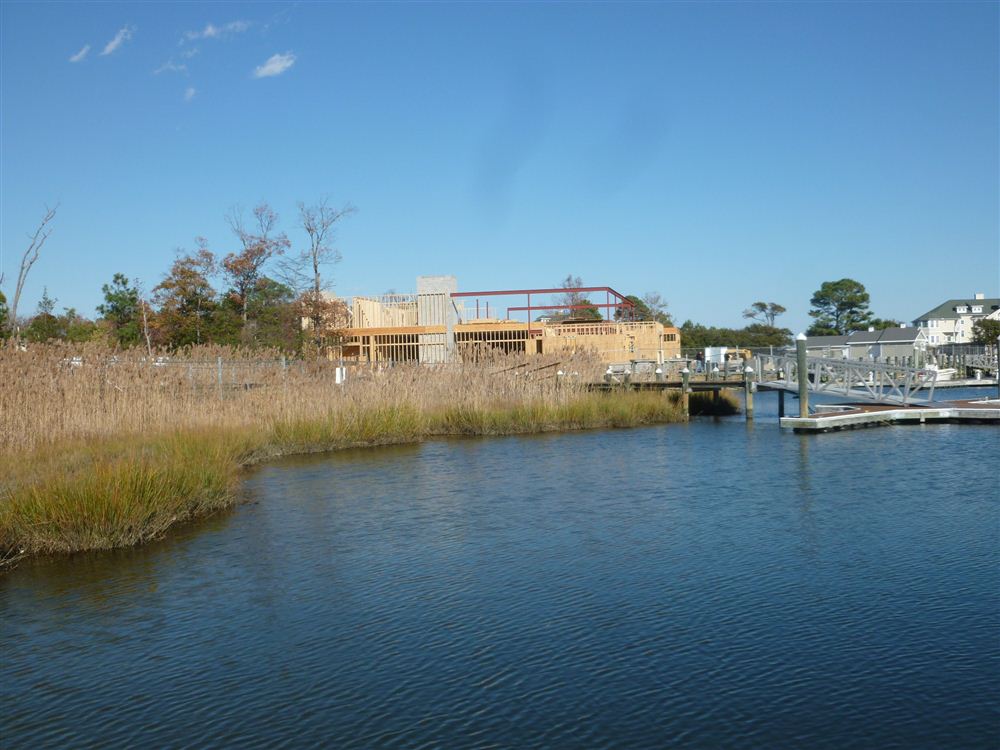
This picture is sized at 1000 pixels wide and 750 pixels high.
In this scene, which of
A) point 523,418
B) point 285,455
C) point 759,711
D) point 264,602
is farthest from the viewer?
point 523,418

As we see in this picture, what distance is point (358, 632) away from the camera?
640 centimetres

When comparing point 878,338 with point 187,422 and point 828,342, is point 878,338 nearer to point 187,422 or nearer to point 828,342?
point 828,342

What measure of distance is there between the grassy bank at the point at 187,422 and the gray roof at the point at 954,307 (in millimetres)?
71553

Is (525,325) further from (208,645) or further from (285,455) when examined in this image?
(208,645)

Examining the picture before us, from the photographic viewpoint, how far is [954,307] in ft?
282

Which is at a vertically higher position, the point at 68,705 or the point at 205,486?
the point at 205,486

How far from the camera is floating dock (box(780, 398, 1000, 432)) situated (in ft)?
63.3

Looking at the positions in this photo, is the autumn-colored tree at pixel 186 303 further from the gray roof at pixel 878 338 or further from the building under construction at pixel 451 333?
the gray roof at pixel 878 338

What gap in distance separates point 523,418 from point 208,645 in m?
14.8

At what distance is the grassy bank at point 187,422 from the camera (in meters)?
8.78

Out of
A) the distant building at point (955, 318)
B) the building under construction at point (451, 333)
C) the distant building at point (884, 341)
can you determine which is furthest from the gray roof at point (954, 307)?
the building under construction at point (451, 333)

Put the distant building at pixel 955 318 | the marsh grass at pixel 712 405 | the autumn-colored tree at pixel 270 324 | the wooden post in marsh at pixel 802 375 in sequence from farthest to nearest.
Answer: the distant building at pixel 955 318 < the autumn-colored tree at pixel 270 324 < the marsh grass at pixel 712 405 < the wooden post in marsh at pixel 802 375

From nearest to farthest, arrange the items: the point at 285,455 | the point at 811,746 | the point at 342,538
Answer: the point at 811,746 → the point at 342,538 → the point at 285,455

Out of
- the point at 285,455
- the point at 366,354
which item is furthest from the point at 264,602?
the point at 366,354
